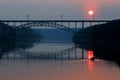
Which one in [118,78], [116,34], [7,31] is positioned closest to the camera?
[118,78]

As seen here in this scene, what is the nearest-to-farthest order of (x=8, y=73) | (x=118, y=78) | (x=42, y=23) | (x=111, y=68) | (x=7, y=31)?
(x=118, y=78) < (x=8, y=73) < (x=111, y=68) < (x=42, y=23) < (x=7, y=31)

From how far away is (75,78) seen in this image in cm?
2600

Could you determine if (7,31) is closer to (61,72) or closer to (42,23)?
(42,23)

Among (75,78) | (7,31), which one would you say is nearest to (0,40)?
(7,31)

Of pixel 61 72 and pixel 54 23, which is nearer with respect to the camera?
pixel 61 72

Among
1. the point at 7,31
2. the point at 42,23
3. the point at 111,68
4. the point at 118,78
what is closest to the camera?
the point at 118,78

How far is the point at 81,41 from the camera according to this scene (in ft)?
291

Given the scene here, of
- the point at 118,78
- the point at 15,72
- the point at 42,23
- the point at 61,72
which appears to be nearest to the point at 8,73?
the point at 15,72

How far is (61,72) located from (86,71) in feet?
4.96

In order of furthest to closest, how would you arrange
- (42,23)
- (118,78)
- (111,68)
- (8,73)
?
(42,23) < (111,68) < (8,73) < (118,78)

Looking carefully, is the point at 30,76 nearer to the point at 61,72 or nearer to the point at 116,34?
the point at 61,72

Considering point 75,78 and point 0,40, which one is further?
point 0,40

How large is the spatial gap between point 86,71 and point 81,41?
5848 centimetres

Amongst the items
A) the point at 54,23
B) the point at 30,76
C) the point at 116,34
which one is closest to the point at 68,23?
the point at 54,23
